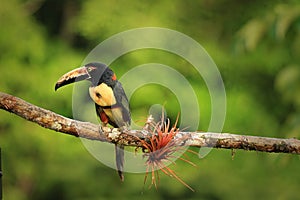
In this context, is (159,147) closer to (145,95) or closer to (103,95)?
(103,95)

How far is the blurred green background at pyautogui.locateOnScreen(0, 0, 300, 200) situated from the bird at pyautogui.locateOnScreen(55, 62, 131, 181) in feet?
11.9

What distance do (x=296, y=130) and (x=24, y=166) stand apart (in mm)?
3653

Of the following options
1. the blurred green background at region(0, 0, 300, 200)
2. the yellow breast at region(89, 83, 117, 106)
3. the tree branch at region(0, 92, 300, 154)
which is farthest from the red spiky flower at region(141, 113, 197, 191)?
the blurred green background at region(0, 0, 300, 200)

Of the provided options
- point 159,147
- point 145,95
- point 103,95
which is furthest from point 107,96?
point 145,95

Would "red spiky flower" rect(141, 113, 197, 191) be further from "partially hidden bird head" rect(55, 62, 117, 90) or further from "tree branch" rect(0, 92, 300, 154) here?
"partially hidden bird head" rect(55, 62, 117, 90)

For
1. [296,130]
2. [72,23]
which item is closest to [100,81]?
[296,130]

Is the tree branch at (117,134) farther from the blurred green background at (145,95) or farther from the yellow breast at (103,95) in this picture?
the blurred green background at (145,95)

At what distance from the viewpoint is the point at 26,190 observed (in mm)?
7250

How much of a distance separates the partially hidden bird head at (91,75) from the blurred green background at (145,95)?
3.71 metres

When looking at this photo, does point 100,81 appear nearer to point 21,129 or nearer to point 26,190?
point 21,129

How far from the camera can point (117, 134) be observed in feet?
8.21

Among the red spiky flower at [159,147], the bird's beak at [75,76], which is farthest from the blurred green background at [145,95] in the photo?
the red spiky flower at [159,147]

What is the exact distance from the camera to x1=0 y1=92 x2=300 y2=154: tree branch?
7.70 ft

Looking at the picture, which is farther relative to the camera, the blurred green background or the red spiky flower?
the blurred green background
